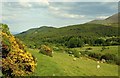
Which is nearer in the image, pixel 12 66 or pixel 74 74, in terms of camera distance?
pixel 12 66

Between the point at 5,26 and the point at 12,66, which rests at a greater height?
the point at 5,26

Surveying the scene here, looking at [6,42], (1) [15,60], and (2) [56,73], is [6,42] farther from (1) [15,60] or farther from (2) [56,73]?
(2) [56,73]

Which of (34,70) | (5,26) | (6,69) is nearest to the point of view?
(6,69)

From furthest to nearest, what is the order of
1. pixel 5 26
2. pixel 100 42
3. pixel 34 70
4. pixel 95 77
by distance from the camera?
pixel 100 42, pixel 95 77, pixel 5 26, pixel 34 70

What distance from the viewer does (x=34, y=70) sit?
88.1 feet

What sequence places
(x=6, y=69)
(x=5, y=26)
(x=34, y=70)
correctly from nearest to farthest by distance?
(x=6, y=69) → (x=34, y=70) → (x=5, y=26)

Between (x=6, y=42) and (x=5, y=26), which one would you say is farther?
(x=5, y=26)

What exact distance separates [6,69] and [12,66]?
0.71 m

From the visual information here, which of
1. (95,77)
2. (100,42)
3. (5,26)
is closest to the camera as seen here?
(5,26)

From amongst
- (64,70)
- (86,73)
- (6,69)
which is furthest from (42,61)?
(6,69)

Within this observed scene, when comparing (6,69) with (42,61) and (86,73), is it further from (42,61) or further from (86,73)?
(86,73)

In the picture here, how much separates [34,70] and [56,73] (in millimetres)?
2664

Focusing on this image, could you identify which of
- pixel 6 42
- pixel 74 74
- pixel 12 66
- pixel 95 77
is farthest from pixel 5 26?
pixel 95 77

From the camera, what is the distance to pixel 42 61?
31000 millimetres
